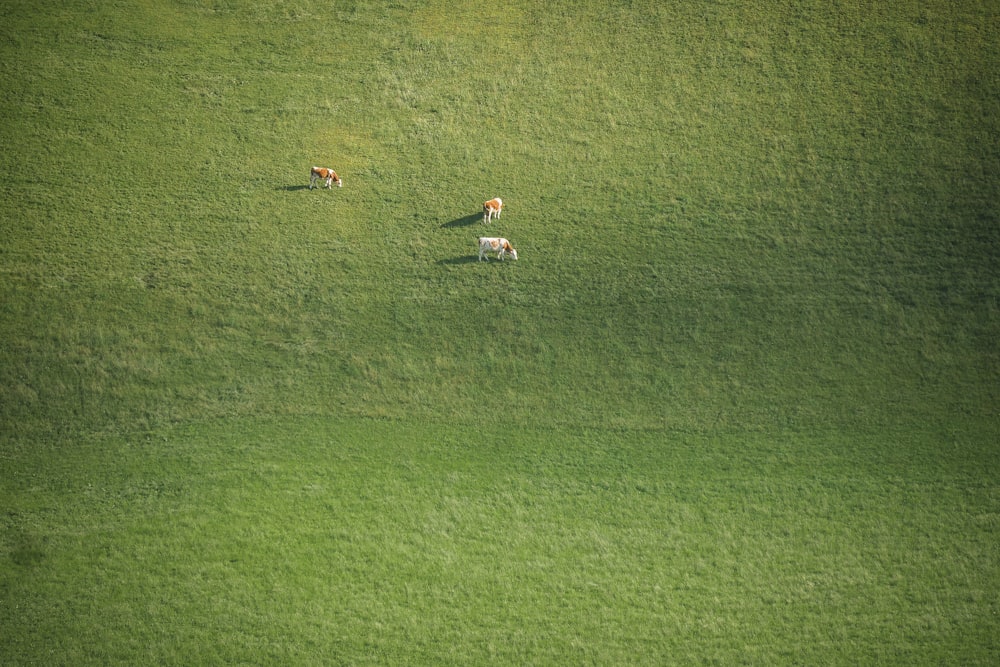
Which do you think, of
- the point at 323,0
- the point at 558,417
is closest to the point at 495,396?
the point at 558,417

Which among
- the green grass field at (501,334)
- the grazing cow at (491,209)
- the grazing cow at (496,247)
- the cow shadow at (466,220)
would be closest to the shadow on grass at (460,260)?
the green grass field at (501,334)

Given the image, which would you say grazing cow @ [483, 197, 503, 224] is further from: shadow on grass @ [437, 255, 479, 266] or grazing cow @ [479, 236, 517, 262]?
shadow on grass @ [437, 255, 479, 266]

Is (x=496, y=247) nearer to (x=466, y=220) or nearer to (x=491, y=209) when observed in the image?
(x=491, y=209)

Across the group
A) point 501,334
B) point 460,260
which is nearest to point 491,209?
point 460,260

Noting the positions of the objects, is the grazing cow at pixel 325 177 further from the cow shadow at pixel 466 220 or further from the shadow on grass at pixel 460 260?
the shadow on grass at pixel 460 260

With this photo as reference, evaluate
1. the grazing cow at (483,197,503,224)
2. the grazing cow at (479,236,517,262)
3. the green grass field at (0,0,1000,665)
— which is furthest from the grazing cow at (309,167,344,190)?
the grazing cow at (479,236,517,262)

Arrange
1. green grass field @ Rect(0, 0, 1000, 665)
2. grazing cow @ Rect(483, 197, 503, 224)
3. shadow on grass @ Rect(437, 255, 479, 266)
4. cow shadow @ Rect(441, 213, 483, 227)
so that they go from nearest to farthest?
green grass field @ Rect(0, 0, 1000, 665), shadow on grass @ Rect(437, 255, 479, 266), grazing cow @ Rect(483, 197, 503, 224), cow shadow @ Rect(441, 213, 483, 227)

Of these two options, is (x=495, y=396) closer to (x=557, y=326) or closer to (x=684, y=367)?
(x=557, y=326)
